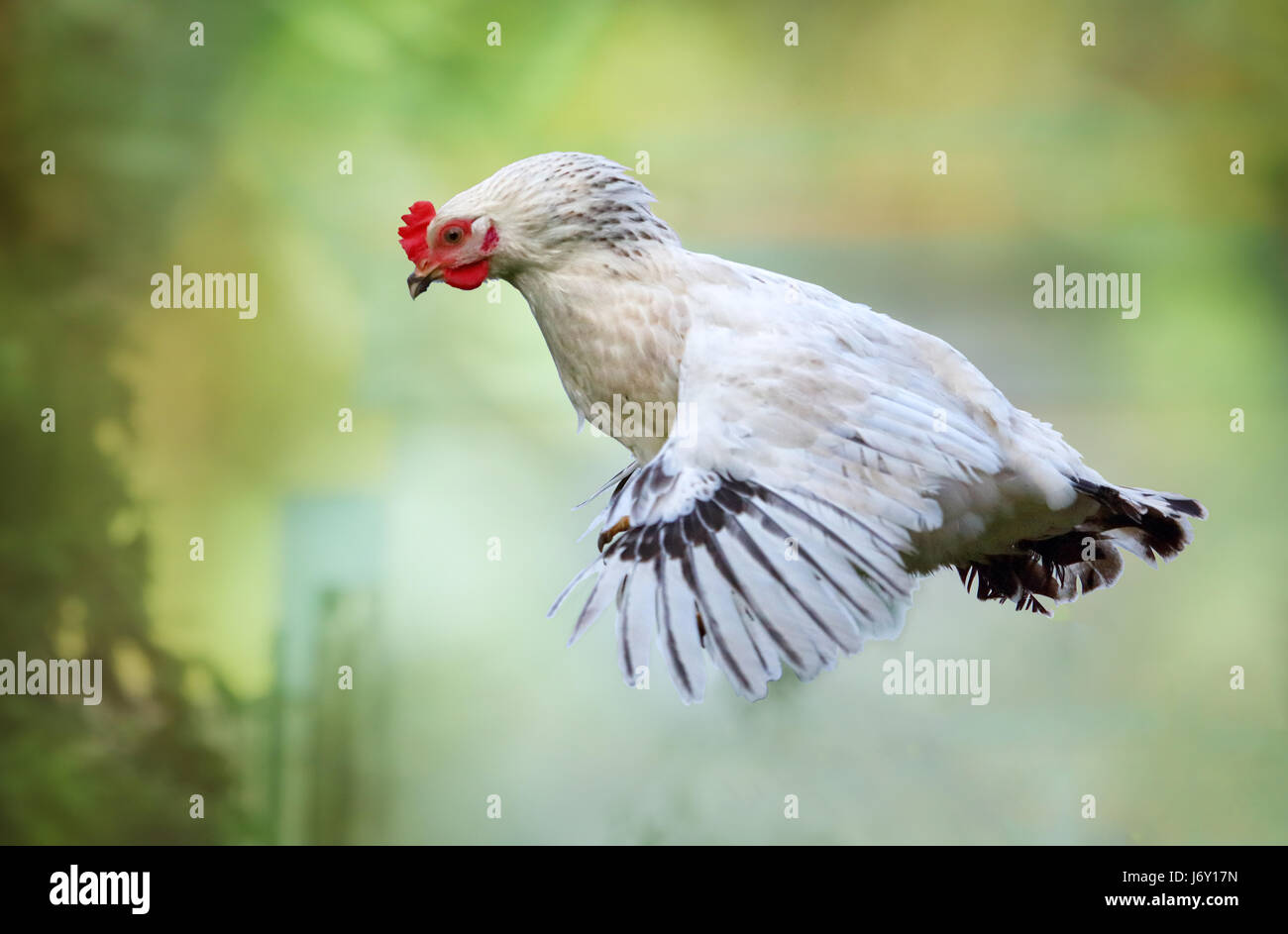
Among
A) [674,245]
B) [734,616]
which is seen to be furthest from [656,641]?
[674,245]

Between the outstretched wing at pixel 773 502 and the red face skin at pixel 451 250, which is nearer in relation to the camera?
the outstretched wing at pixel 773 502

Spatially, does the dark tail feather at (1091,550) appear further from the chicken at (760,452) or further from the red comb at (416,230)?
the red comb at (416,230)

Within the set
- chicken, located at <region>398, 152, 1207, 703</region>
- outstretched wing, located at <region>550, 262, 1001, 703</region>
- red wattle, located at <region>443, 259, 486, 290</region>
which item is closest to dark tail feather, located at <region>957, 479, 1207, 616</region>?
chicken, located at <region>398, 152, 1207, 703</region>

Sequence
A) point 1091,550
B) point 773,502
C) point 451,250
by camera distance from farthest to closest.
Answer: point 1091,550 < point 451,250 < point 773,502

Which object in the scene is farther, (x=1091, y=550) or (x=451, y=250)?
(x=1091, y=550)

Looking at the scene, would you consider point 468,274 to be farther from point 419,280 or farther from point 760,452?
point 760,452

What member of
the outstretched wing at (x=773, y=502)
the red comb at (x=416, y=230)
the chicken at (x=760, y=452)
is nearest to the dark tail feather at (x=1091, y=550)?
the chicken at (x=760, y=452)

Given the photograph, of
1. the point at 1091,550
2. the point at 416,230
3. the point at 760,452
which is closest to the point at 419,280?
the point at 416,230

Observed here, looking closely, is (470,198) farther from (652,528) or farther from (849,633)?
(849,633)
